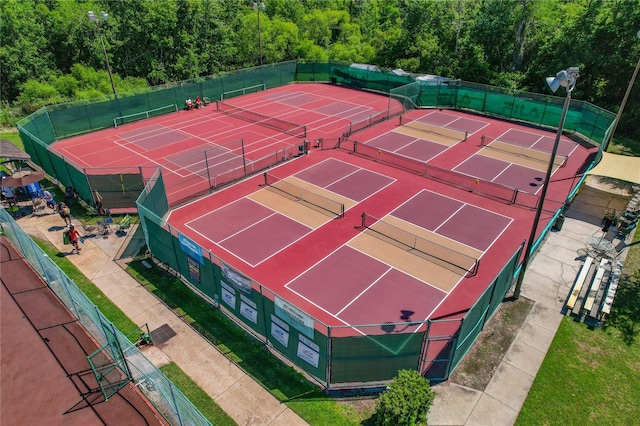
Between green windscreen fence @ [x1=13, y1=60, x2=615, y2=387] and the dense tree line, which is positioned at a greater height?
the dense tree line

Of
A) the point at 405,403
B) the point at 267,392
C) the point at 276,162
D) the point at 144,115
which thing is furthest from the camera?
the point at 144,115

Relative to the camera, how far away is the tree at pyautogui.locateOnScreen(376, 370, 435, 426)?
34.6 ft

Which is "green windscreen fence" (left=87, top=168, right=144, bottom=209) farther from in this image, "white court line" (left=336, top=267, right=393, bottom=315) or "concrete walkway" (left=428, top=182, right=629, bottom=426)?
"concrete walkway" (left=428, top=182, right=629, bottom=426)

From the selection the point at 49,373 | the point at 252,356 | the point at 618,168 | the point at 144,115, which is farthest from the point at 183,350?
the point at 144,115

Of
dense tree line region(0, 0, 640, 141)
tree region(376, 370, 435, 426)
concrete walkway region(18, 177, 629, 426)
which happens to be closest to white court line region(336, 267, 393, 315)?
concrete walkway region(18, 177, 629, 426)

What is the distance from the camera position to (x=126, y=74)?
5247cm

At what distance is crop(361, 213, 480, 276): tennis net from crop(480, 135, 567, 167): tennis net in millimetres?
14685

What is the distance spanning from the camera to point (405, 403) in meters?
10.5

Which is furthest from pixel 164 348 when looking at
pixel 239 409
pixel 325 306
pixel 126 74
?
pixel 126 74

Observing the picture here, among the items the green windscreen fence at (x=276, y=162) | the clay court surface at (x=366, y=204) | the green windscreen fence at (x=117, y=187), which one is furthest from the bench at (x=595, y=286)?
the green windscreen fence at (x=117, y=187)

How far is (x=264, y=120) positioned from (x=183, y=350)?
25.1 m

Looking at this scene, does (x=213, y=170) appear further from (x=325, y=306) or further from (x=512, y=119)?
(x=512, y=119)

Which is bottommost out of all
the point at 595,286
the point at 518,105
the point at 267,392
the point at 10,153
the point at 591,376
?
the point at 591,376

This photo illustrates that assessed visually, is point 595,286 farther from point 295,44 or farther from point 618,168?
point 295,44
